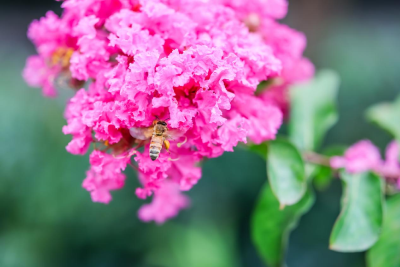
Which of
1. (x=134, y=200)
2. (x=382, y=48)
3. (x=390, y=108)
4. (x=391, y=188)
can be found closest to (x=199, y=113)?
(x=391, y=188)

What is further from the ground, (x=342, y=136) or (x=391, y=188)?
(x=391, y=188)

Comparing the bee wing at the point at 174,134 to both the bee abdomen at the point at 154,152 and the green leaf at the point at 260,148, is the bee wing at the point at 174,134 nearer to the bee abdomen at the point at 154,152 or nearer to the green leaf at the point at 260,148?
the bee abdomen at the point at 154,152

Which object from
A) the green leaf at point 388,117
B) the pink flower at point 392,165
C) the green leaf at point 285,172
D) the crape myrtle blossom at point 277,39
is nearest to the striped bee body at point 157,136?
the green leaf at point 285,172

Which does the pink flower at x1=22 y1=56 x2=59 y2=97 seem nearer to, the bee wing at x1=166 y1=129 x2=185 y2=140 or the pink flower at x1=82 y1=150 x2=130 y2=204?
the pink flower at x1=82 y1=150 x2=130 y2=204

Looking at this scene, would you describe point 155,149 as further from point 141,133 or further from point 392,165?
point 392,165

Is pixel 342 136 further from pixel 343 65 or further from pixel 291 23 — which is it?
pixel 291 23

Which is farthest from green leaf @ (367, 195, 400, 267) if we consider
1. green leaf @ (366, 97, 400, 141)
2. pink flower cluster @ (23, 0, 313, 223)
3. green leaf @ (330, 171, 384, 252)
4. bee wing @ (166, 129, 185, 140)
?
bee wing @ (166, 129, 185, 140)

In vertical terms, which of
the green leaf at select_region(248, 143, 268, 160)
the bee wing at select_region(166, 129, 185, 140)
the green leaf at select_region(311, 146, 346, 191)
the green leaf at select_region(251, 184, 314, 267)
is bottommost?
the green leaf at select_region(251, 184, 314, 267)
